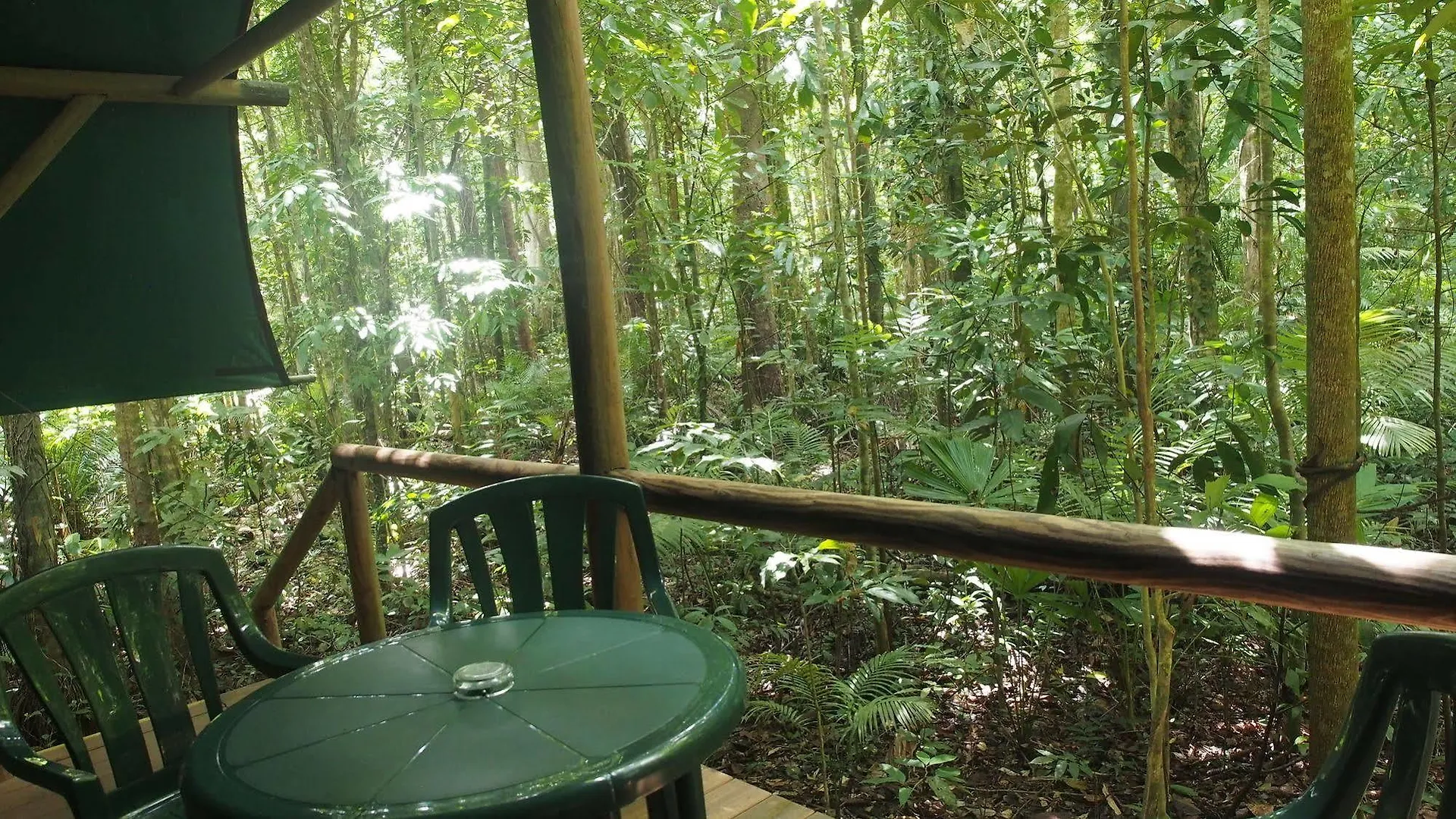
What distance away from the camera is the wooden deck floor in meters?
2.31

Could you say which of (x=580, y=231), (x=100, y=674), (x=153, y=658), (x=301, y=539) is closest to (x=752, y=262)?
(x=580, y=231)

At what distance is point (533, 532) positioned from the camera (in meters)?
2.39

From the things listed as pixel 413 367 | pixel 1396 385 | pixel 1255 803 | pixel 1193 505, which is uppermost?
pixel 413 367

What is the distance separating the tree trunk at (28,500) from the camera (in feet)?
14.2

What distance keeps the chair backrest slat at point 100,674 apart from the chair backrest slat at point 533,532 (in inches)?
26.3

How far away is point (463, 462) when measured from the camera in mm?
3113

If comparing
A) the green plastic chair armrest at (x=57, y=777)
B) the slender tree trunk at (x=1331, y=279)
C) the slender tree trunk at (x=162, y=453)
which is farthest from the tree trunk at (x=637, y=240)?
the green plastic chair armrest at (x=57, y=777)

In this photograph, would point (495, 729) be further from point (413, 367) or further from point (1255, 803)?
point (413, 367)

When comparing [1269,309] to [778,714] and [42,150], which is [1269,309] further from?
[42,150]

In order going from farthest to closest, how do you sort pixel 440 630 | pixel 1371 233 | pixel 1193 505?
pixel 1371 233, pixel 1193 505, pixel 440 630

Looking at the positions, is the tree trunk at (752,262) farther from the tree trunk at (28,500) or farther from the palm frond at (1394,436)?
the tree trunk at (28,500)

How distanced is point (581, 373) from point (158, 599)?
1.16 metres

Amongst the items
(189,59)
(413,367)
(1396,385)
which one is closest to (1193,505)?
(1396,385)

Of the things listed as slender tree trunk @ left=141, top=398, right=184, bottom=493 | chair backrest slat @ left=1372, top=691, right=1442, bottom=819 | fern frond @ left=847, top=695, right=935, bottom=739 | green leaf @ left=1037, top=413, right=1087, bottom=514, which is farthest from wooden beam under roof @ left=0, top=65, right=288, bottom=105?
chair backrest slat @ left=1372, top=691, right=1442, bottom=819
